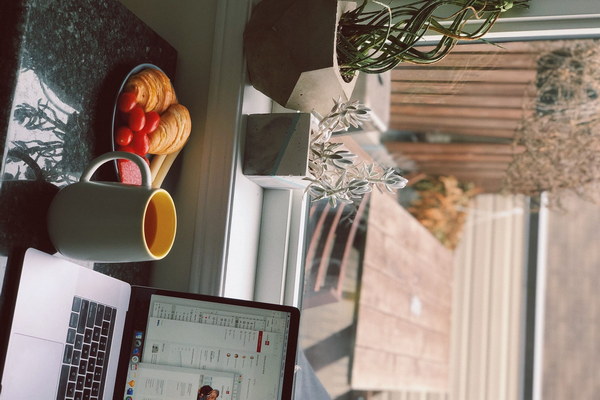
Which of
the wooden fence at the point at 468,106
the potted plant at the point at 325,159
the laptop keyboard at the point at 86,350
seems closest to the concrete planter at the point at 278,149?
the potted plant at the point at 325,159

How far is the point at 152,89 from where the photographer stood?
1271mm

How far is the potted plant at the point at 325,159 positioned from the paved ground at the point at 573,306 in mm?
427

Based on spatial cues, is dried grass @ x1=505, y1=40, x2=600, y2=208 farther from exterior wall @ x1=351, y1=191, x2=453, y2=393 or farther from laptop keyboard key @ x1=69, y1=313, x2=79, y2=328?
laptop keyboard key @ x1=69, y1=313, x2=79, y2=328

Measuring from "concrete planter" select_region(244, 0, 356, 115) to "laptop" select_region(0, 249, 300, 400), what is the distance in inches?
16.9

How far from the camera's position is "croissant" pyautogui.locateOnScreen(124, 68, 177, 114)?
1.24 meters

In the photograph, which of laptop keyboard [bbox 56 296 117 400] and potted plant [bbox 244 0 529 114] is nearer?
laptop keyboard [bbox 56 296 117 400]

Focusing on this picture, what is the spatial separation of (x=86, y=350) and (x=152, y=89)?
1.59 feet

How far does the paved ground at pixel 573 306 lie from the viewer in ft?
4.66

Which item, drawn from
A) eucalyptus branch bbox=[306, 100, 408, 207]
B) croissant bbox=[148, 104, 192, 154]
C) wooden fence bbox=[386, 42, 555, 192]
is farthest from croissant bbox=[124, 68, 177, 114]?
wooden fence bbox=[386, 42, 555, 192]

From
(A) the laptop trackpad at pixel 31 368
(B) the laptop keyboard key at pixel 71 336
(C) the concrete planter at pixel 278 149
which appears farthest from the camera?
(C) the concrete planter at pixel 278 149

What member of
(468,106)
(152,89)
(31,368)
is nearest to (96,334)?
(31,368)

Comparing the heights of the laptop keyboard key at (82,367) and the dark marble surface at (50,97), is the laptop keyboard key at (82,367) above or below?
below

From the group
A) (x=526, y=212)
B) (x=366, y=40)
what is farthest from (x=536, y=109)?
(x=366, y=40)

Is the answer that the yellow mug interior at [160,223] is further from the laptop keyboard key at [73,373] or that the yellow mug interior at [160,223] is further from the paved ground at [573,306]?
the paved ground at [573,306]
